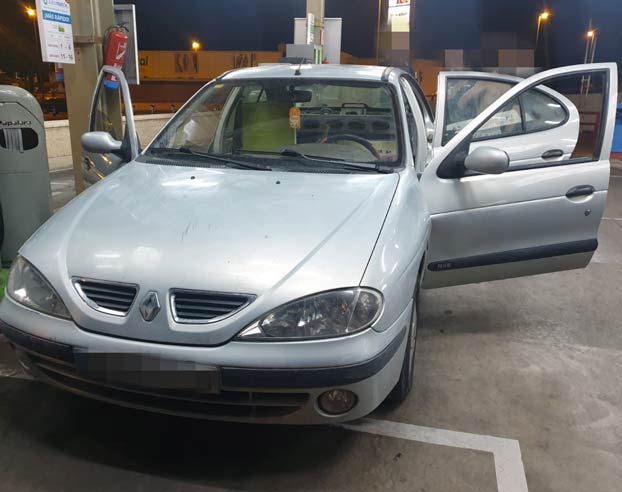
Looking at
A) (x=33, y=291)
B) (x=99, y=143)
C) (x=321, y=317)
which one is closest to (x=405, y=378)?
(x=321, y=317)

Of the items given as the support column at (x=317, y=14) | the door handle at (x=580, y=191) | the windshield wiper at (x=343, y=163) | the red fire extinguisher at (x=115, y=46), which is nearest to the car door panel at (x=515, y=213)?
the door handle at (x=580, y=191)

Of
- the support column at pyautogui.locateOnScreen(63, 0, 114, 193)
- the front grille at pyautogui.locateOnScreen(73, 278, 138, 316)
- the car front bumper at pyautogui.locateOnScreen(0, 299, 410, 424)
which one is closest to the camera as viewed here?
the car front bumper at pyautogui.locateOnScreen(0, 299, 410, 424)

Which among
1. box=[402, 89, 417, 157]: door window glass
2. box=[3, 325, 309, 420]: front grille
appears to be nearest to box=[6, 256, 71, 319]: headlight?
box=[3, 325, 309, 420]: front grille

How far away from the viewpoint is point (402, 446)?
7.75 feet

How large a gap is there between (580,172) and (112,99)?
4926 mm

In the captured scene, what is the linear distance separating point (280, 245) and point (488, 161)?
1.30 m

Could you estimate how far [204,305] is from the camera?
1.88m

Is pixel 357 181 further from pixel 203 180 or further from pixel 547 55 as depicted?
pixel 547 55

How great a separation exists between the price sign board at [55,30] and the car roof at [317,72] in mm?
2316

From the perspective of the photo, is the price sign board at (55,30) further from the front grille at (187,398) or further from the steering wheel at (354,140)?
the front grille at (187,398)

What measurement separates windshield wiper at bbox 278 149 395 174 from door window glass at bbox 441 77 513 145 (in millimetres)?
1405

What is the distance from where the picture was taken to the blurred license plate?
1825mm

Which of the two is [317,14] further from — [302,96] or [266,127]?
[266,127]

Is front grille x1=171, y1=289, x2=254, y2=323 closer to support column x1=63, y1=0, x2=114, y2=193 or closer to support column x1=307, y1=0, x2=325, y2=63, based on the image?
support column x1=63, y1=0, x2=114, y2=193
